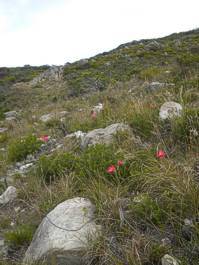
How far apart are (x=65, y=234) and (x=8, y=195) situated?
5.00 feet

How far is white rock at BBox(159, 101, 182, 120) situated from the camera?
467cm

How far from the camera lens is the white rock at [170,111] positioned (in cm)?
467

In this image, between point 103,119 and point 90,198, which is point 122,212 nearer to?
point 90,198

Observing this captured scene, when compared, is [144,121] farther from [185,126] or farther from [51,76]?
[51,76]

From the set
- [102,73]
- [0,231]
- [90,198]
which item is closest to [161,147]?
[90,198]

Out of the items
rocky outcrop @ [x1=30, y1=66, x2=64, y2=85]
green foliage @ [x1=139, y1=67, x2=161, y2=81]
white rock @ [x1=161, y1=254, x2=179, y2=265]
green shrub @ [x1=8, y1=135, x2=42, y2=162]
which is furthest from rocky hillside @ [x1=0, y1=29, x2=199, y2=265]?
rocky outcrop @ [x1=30, y1=66, x2=64, y2=85]

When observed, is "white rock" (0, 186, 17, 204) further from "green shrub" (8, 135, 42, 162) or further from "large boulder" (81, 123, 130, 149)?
"green shrub" (8, 135, 42, 162)

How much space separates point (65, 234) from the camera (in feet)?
10.1

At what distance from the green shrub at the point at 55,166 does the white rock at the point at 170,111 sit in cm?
121

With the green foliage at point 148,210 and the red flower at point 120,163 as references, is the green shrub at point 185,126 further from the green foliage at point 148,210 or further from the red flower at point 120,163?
the green foliage at point 148,210

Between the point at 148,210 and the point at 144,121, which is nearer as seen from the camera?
the point at 148,210

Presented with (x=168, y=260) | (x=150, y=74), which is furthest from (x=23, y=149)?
(x=150, y=74)

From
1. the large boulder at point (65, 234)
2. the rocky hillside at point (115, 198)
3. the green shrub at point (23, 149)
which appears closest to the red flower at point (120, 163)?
the rocky hillside at point (115, 198)

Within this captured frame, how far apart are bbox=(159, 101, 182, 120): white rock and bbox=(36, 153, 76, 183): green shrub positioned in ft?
3.95
